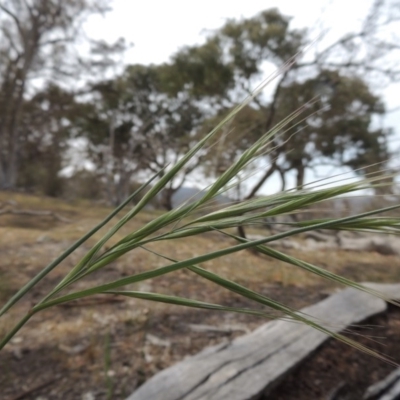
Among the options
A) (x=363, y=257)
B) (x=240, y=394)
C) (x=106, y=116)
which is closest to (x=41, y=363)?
(x=240, y=394)

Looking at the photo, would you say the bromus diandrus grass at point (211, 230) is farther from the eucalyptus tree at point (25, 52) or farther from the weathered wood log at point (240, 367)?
the eucalyptus tree at point (25, 52)

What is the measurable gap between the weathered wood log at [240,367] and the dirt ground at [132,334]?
3.5 inches

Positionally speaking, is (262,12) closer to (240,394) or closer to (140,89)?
(140,89)

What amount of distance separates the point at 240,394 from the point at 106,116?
41.1 feet

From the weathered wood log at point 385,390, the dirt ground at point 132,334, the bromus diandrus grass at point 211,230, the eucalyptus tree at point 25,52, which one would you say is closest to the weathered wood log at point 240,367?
the dirt ground at point 132,334

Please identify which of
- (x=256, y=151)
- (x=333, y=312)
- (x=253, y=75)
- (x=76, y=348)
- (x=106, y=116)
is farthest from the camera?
(x=106, y=116)

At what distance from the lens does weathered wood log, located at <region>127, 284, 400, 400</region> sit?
1513mm

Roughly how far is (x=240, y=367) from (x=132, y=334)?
2.40 ft

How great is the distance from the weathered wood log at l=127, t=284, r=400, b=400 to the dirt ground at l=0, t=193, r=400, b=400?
0.09 meters

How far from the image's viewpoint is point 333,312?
2.62 m

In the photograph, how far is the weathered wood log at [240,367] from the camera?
59.6 inches

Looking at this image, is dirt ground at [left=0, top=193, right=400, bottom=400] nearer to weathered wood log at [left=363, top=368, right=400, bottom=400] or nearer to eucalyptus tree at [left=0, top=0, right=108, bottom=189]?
weathered wood log at [left=363, top=368, right=400, bottom=400]

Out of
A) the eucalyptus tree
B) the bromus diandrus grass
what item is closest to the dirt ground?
the bromus diandrus grass

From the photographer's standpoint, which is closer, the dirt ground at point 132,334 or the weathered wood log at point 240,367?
the weathered wood log at point 240,367
